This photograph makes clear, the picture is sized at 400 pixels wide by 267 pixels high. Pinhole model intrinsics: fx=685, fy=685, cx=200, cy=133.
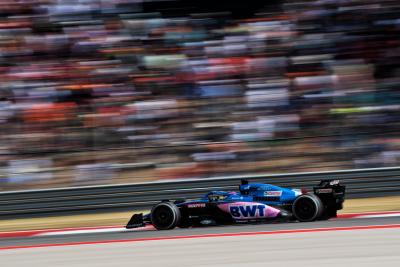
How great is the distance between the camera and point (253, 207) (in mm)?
8367

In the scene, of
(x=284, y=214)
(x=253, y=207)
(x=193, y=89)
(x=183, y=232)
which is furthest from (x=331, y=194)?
(x=193, y=89)

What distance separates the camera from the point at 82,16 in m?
13.1

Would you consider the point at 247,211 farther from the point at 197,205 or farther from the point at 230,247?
the point at 230,247

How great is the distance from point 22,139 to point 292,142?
4571 mm

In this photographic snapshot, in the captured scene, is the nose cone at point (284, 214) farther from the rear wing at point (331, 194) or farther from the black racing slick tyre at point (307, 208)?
the rear wing at point (331, 194)

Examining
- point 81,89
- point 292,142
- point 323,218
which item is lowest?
point 323,218

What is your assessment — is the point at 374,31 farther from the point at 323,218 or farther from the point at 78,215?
the point at 78,215

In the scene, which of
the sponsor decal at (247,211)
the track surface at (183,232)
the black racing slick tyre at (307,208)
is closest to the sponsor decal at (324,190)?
the black racing slick tyre at (307,208)

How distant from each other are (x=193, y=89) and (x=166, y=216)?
363 cm

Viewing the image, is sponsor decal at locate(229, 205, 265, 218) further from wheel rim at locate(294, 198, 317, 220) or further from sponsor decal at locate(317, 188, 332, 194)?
sponsor decal at locate(317, 188, 332, 194)

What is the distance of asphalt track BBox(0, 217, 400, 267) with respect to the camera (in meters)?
5.95

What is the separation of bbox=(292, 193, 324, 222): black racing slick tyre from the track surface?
102 mm

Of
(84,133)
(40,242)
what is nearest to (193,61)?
(84,133)

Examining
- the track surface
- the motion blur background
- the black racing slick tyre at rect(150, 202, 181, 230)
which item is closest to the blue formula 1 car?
the black racing slick tyre at rect(150, 202, 181, 230)
